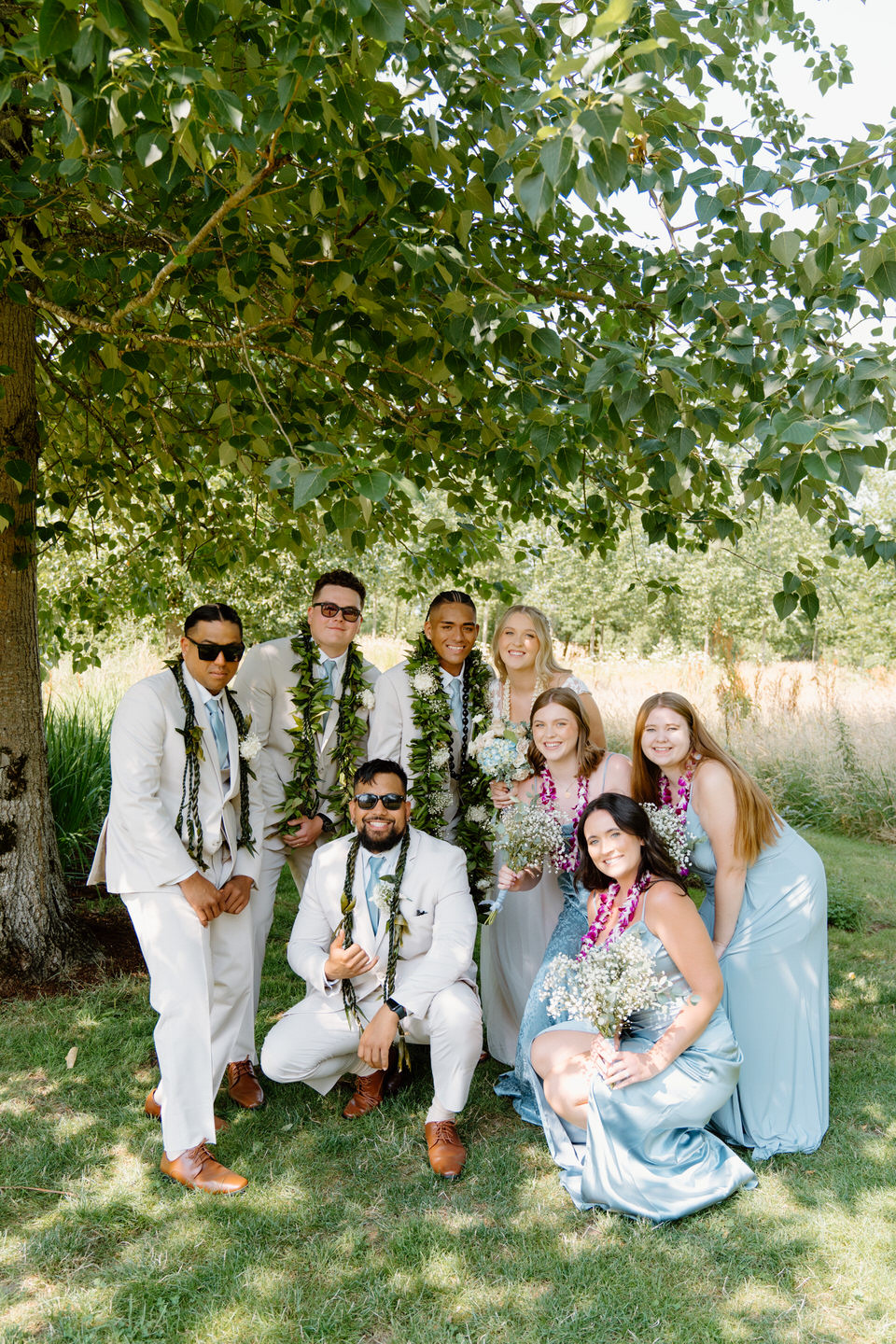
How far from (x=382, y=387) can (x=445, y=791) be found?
82.5 inches

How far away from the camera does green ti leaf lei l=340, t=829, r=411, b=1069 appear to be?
429cm

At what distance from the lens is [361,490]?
105 inches

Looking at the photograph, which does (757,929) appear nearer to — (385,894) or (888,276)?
(385,894)

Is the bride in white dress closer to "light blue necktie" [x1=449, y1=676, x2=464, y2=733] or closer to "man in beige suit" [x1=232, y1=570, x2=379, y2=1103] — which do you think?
"light blue necktie" [x1=449, y1=676, x2=464, y2=733]

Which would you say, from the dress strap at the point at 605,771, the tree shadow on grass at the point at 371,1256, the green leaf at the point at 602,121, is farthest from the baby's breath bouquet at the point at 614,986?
the green leaf at the point at 602,121

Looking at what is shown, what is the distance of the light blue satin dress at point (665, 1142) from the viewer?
356 centimetres

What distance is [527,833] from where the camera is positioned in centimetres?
456

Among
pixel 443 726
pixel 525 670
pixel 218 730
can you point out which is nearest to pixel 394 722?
pixel 443 726

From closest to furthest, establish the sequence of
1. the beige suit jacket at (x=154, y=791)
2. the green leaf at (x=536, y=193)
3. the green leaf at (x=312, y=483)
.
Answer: the green leaf at (x=536, y=193) → the green leaf at (x=312, y=483) → the beige suit jacket at (x=154, y=791)

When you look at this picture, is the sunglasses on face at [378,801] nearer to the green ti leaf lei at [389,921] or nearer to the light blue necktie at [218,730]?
the green ti leaf lei at [389,921]

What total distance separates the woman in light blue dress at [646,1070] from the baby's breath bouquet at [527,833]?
0.50 meters

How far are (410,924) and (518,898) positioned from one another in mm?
794

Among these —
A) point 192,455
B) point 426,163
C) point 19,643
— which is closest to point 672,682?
point 192,455

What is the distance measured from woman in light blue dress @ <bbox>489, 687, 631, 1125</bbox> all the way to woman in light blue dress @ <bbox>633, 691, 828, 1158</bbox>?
0.32 meters
